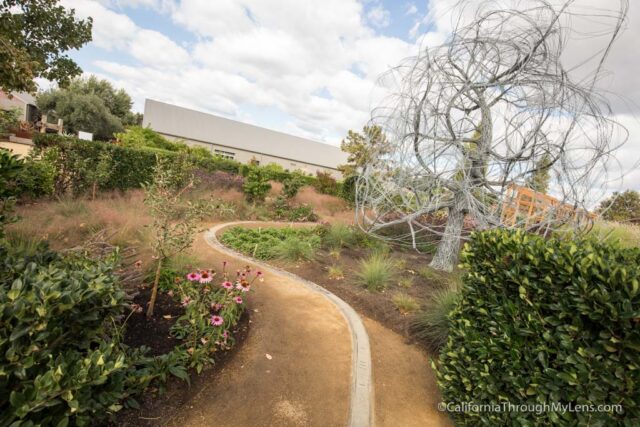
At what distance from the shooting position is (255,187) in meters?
10.5

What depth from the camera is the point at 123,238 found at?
13.2 feet

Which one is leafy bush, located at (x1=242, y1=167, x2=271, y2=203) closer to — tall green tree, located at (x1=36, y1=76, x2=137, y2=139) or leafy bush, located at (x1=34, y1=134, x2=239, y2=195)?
leafy bush, located at (x1=34, y1=134, x2=239, y2=195)

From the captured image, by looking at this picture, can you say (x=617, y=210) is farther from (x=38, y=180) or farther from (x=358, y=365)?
(x=38, y=180)

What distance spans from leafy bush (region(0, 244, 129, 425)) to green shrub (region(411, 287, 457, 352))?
275 cm

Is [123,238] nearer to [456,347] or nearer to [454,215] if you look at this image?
[456,347]

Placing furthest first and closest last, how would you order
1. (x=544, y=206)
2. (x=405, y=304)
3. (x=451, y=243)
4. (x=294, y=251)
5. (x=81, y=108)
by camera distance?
(x=81, y=108), (x=451, y=243), (x=294, y=251), (x=544, y=206), (x=405, y=304)

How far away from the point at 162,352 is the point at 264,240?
3.95 metres

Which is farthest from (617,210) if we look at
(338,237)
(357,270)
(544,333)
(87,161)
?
(87,161)

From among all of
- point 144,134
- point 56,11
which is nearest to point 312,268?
point 56,11

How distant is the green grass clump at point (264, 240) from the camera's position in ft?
17.7

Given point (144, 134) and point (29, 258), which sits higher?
point (144, 134)

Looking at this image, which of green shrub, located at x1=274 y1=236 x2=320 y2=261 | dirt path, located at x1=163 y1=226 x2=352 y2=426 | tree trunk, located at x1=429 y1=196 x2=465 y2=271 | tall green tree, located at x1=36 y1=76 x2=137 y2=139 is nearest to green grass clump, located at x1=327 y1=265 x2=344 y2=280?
green shrub, located at x1=274 y1=236 x2=320 y2=261

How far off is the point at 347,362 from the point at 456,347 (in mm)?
948

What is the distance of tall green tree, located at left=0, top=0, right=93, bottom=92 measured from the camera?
5207mm
